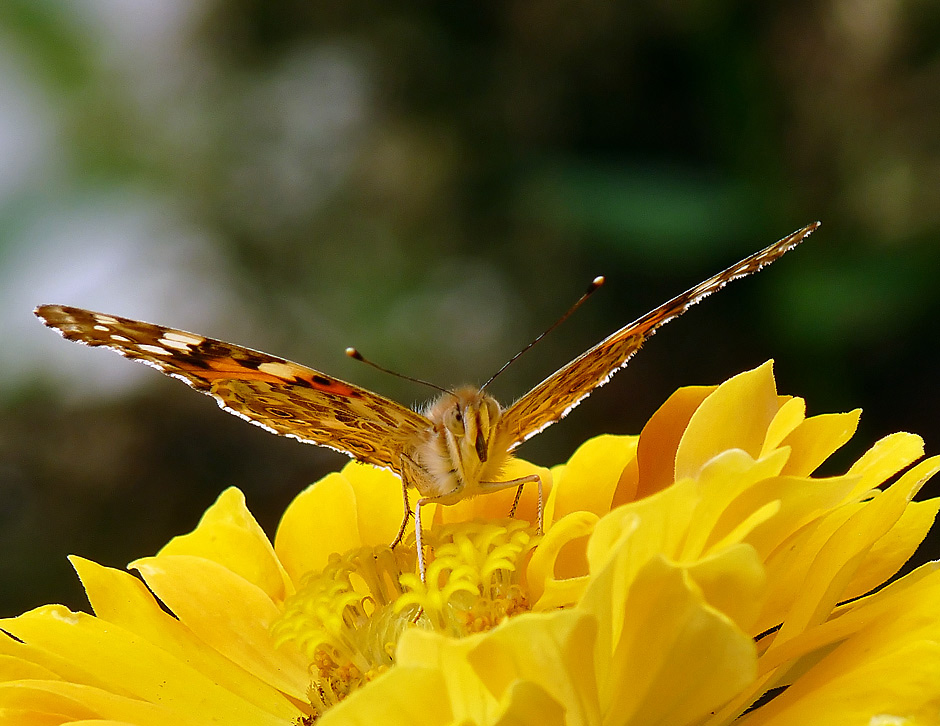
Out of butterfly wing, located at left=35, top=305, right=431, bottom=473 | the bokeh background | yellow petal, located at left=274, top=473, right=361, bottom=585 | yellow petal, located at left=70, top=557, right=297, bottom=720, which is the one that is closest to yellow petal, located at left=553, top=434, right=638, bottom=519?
butterfly wing, located at left=35, top=305, right=431, bottom=473

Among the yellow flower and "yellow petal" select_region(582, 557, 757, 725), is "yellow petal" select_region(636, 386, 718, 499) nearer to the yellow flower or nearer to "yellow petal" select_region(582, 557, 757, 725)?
the yellow flower

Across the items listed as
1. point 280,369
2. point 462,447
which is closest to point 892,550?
point 462,447

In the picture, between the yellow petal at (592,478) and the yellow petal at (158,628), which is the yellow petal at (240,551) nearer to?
the yellow petal at (158,628)

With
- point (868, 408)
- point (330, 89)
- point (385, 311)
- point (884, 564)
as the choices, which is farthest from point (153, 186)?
point (884, 564)

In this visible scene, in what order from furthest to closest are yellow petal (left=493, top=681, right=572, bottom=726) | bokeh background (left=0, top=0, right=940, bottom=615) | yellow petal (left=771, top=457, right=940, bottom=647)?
bokeh background (left=0, top=0, right=940, bottom=615) → yellow petal (left=771, top=457, right=940, bottom=647) → yellow petal (left=493, top=681, right=572, bottom=726)

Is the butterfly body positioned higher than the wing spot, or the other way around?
the wing spot

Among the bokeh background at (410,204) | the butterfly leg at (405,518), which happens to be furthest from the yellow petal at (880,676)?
the bokeh background at (410,204)
